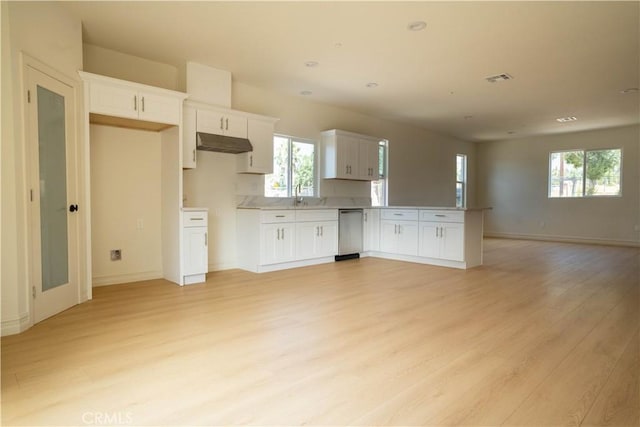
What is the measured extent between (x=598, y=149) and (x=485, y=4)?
24.4 ft

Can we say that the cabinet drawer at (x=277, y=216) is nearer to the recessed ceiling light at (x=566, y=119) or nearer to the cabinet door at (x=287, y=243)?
the cabinet door at (x=287, y=243)

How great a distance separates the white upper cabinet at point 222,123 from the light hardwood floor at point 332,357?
2.00 meters

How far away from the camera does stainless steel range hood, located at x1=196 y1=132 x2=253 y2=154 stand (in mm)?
4562

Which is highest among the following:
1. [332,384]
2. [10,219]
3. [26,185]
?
[26,185]

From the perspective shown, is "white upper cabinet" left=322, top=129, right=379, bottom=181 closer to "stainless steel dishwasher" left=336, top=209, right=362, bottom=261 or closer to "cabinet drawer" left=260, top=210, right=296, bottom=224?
"stainless steel dishwasher" left=336, top=209, right=362, bottom=261

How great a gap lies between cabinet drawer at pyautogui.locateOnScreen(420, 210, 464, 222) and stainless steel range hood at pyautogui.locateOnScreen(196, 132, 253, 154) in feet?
9.37

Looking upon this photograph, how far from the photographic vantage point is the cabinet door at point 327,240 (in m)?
5.73

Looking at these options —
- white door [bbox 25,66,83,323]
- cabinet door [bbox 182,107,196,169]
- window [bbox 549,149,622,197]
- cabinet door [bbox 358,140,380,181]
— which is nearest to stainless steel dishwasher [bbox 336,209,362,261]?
cabinet door [bbox 358,140,380,181]

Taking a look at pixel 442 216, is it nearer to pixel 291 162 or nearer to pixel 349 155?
pixel 349 155

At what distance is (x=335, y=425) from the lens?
161 centimetres

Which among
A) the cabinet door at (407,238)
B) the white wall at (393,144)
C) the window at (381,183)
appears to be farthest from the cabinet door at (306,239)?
the window at (381,183)

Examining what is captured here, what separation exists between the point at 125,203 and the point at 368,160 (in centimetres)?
424

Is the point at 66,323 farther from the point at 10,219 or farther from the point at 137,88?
the point at 137,88

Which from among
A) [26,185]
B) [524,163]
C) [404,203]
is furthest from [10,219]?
[524,163]
